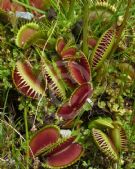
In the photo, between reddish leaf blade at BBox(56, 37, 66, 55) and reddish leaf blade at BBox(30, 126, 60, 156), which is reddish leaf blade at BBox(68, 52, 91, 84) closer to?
reddish leaf blade at BBox(56, 37, 66, 55)

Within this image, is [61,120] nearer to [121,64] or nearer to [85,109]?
[85,109]

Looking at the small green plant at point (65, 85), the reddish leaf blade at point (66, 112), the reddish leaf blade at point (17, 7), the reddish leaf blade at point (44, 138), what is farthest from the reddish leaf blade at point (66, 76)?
the reddish leaf blade at point (17, 7)

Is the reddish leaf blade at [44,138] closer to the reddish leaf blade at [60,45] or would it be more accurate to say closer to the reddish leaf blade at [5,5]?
the reddish leaf blade at [60,45]

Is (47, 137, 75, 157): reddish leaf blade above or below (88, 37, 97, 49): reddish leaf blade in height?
→ below

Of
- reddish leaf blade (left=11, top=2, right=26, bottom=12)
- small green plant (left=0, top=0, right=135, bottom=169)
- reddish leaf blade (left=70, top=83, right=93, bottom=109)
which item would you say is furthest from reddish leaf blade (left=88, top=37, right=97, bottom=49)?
reddish leaf blade (left=11, top=2, right=26, bottom=12)

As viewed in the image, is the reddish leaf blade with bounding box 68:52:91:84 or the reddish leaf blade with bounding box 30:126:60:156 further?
the reddish leaf blade with bounding box 68:52:91:84

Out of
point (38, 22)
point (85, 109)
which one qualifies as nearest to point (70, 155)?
point (85, 109)

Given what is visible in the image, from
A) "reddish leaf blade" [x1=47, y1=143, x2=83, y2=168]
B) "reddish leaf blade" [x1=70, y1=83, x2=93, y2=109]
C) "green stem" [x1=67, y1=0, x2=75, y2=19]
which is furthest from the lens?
"green stem" [x1=67, y1=0, x2=75, y2=19]
